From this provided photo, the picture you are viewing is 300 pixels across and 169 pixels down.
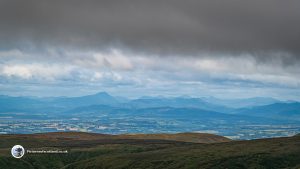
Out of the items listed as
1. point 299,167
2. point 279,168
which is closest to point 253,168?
point 279,168

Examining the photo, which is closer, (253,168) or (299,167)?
(299,167)

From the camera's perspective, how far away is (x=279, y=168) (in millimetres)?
196375

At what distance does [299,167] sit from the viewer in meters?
178

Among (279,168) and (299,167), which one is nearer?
(299,167)

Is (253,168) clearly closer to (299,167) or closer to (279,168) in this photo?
(279,168)

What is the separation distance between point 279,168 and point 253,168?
1182cm

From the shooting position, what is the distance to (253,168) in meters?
199

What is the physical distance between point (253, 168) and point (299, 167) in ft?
84.7

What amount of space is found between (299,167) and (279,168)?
63.2ft
